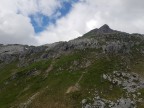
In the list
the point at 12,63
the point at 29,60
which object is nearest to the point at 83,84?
the point at 29,60

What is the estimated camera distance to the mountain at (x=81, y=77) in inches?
4181

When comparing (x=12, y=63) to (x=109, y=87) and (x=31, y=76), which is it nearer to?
(x=31, y=76)

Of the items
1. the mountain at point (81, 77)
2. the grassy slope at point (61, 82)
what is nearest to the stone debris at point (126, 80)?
the mountain at point (81, 77)

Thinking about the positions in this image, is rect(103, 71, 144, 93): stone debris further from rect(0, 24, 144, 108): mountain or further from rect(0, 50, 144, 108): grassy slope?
rect(0, 50, 144, 108): grassy slope

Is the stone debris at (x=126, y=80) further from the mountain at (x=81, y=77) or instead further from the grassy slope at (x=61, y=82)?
the grassy slope at (x=61, y=82)

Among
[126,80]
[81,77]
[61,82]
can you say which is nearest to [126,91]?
[126,80]

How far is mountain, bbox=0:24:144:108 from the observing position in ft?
348

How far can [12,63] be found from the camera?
176250 mm

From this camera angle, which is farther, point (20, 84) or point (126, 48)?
point (126, 48)

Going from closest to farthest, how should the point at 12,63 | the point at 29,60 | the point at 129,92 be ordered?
the point at 129,92, the point at 29,60, the point at 12,63

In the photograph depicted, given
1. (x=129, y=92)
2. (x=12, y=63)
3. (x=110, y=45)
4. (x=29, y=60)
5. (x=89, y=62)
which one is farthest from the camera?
(x=12, y=63)

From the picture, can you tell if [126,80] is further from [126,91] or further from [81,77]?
[81,77]

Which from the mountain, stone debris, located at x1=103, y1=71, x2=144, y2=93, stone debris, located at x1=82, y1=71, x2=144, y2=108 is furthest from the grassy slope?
stone debris, located at x1=103, y1=71, x2=144, y2=93

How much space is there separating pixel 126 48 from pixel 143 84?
39668mm
